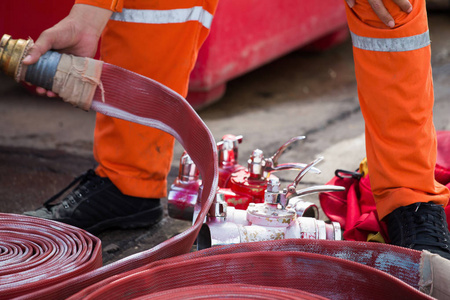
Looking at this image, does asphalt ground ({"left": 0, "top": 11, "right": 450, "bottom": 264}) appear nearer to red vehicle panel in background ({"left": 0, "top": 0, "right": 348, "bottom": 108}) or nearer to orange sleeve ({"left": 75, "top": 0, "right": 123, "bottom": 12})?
red vehicle panel in background ({"left": 0, "top": 0, "right": 348, "bottom": 108})

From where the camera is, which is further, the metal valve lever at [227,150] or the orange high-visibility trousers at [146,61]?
the metal valve lever at [227,150]

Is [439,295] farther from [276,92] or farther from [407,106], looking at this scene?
[276,92]

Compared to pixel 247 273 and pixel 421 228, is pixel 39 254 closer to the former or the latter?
pixel 247 273

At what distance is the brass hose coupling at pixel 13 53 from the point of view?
56.9 inches

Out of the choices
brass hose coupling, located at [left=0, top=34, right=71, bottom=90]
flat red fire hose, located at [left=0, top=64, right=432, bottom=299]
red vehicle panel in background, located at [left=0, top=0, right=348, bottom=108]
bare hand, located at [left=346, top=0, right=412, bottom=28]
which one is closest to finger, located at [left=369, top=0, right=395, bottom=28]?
bare hand, located at [left=346, top=0, right=412, bottom=28]

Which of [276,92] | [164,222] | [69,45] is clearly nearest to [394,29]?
[69,45]

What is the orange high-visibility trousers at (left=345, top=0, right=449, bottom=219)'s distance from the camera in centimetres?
155

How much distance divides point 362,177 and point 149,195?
754mm

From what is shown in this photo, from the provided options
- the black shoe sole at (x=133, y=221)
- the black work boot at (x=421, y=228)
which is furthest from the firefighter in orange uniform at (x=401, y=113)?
the black shoe sole at (x=133, y=221)

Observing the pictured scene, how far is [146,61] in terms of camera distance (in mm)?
1909

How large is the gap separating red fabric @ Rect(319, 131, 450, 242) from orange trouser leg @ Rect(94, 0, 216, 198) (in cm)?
61

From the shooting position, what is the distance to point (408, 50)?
1.54 metres

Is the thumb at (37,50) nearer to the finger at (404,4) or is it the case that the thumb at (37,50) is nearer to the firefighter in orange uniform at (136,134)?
the firefighter in orange uniform at (136,134)

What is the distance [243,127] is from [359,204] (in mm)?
1552
